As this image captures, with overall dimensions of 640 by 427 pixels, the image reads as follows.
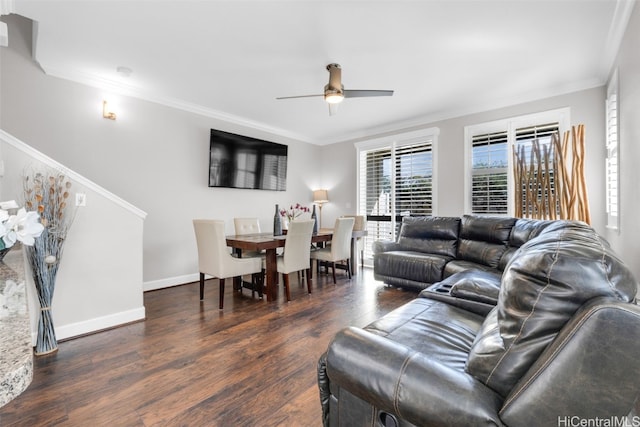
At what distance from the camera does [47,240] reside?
6.95ft

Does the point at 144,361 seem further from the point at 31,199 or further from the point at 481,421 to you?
the point at 481,421

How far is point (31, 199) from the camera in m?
2.23

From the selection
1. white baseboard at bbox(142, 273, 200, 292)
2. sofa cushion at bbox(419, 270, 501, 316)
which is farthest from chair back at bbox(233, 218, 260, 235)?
sofa cushion at bbox(419, 270, 501, 316)

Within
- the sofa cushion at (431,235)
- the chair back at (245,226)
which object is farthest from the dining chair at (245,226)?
the sofa cushion at (431,235)

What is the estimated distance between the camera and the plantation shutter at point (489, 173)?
4.09 meters

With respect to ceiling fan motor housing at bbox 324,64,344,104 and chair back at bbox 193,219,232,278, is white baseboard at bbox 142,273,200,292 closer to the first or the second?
chair back at bbox 193,219,232,278

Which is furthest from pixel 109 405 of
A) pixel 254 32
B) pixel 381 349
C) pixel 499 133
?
pixel 499 133

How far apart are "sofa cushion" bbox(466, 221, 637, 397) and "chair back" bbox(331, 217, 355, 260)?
3028mm

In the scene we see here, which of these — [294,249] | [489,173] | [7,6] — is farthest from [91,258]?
[489,173]

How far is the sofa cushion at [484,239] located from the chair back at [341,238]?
4.79 feet

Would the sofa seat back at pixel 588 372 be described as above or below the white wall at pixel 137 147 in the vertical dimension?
below

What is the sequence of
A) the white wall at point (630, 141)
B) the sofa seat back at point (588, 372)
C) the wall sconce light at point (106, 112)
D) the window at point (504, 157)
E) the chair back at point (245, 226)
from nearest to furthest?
the sofa seat back at point (588, 372) < the white wall at point (630, 141) < the wall sconce light at point (106, 112) < the window at point (504, 157) < the chair back at point (245, 226)

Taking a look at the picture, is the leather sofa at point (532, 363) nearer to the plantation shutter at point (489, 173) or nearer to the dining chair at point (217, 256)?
the dining chair at point (217, 256)

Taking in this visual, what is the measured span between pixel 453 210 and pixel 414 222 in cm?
91
